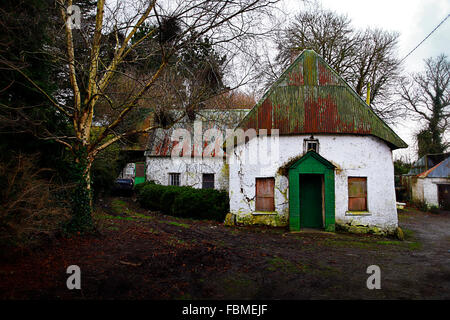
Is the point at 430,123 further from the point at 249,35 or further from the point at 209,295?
the point at 209,295

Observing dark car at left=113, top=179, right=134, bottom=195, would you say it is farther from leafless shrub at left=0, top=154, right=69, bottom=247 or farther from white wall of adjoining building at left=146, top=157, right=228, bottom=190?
leafless shrub at left=0, top=154, right=69, bottom=247

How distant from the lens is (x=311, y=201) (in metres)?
12.3

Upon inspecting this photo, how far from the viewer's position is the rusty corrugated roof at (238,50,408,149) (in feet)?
39.3

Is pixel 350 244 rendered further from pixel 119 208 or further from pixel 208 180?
pixel 119 208

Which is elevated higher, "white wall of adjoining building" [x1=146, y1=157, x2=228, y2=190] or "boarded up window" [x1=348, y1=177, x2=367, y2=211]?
"white wall of adjoining building" [x1=146, y1=157, x2=228, y2=190]

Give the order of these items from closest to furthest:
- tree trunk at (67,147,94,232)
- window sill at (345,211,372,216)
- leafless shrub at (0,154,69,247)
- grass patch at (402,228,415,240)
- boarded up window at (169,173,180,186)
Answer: leafless shrub at (0,154,69,247) < tree trunk at (67,147,94,232) < window sill at (345,211,372,216) < grass patch at (402,228,415,240) < boarded up window at (169,173,180,186)

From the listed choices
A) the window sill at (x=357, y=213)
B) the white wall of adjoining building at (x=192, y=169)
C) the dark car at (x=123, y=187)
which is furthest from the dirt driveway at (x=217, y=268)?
the dark car at (x=123, y=187)

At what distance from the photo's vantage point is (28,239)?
221 inches

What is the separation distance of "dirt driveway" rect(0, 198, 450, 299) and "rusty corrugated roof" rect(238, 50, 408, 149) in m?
5.02

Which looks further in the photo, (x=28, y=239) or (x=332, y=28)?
(x=332, y=28)

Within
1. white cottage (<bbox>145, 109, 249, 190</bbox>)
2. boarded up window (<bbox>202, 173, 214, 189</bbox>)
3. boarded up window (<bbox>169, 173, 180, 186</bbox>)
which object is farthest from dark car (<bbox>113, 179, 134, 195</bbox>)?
boarded up window (<bbox>202, 173, 214, 189</bbox>)

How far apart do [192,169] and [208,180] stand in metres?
1.47
